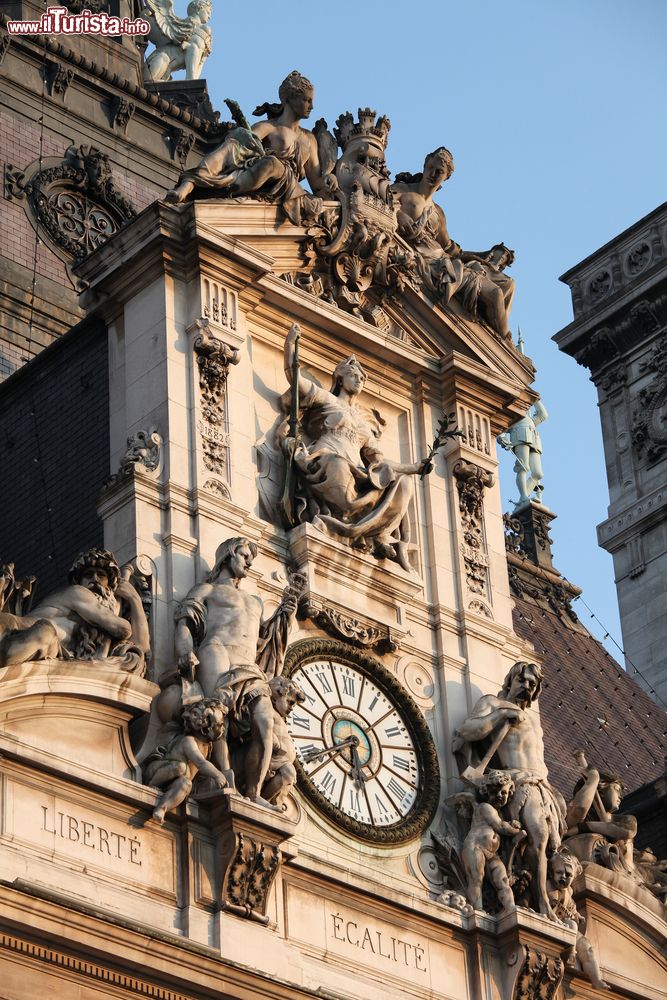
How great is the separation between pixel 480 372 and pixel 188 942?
9738 mm

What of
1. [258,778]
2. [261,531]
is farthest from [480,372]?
[258,778]

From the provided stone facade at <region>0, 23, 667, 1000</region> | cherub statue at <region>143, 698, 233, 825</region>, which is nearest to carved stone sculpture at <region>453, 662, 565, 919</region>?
stone facade at <region>0, 23, 667, 1000</region>

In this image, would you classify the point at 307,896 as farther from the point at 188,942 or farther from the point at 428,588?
the point at 428,588

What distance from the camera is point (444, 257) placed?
3275cm

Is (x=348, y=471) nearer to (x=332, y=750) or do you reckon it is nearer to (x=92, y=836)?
(x=332, y=750)

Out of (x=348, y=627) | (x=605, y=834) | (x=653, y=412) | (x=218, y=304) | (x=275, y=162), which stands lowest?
(x=605, y=834)

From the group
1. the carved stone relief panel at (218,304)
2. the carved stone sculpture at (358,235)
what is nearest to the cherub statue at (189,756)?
the carved stone relief panel at (218,304)

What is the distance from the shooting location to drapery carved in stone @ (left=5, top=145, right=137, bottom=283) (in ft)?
119

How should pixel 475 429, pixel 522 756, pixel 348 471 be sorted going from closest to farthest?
pixel 522 756
pixel 348 471
pixel 475 429

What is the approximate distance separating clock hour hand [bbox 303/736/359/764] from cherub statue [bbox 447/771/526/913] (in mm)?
1193

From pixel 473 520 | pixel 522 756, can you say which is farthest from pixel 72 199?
pixel 522 756

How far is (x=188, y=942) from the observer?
24.6m

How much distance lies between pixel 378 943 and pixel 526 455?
18.8 metres

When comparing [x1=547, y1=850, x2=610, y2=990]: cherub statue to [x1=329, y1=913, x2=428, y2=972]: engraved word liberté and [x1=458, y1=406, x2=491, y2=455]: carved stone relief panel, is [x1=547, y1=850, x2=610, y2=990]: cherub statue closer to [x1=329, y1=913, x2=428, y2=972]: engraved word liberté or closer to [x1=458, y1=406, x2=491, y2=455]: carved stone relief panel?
[x1=329, y1=913, x2=428, y2=972]: engraved word liberté
